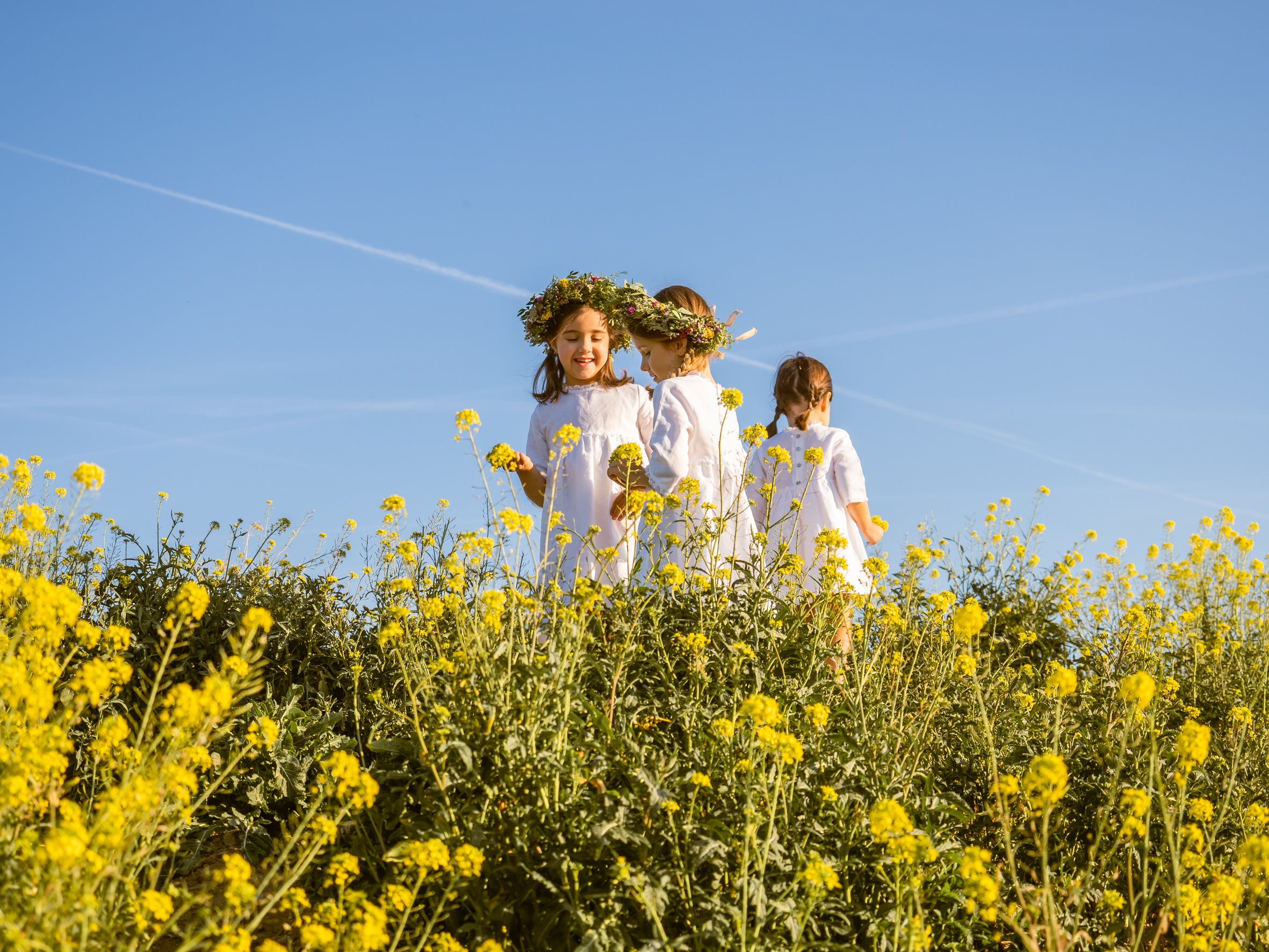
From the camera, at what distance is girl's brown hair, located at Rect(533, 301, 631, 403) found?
207 inches

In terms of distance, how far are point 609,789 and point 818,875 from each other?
Answer: 2.03ft

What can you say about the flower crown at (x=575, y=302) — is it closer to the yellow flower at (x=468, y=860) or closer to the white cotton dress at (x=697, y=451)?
the white cotton dress at (x=697, y=451)

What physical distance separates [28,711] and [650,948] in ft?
4.57

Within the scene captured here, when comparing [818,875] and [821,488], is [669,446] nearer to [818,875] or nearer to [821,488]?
[821,488]

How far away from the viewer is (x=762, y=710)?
6.95 ft

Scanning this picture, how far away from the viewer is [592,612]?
294cm

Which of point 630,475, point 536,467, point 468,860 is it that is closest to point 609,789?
point 468,860

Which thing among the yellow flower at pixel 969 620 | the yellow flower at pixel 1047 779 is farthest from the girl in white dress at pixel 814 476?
the yellow flower at pixel 1047 779

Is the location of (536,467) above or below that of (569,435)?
above

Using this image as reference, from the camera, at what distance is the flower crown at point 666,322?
5184mm

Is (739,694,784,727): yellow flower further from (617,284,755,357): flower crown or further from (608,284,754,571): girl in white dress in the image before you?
(617,284,755,357): flower crown

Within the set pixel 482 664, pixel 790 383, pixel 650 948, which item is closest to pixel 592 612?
pixel 482 664

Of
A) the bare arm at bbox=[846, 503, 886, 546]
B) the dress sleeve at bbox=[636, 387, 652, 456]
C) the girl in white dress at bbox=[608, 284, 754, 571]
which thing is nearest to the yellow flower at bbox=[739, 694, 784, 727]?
the girl in white dress at bbox=[608, 284, 754, 571]

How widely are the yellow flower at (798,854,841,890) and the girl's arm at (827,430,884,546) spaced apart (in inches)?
136
